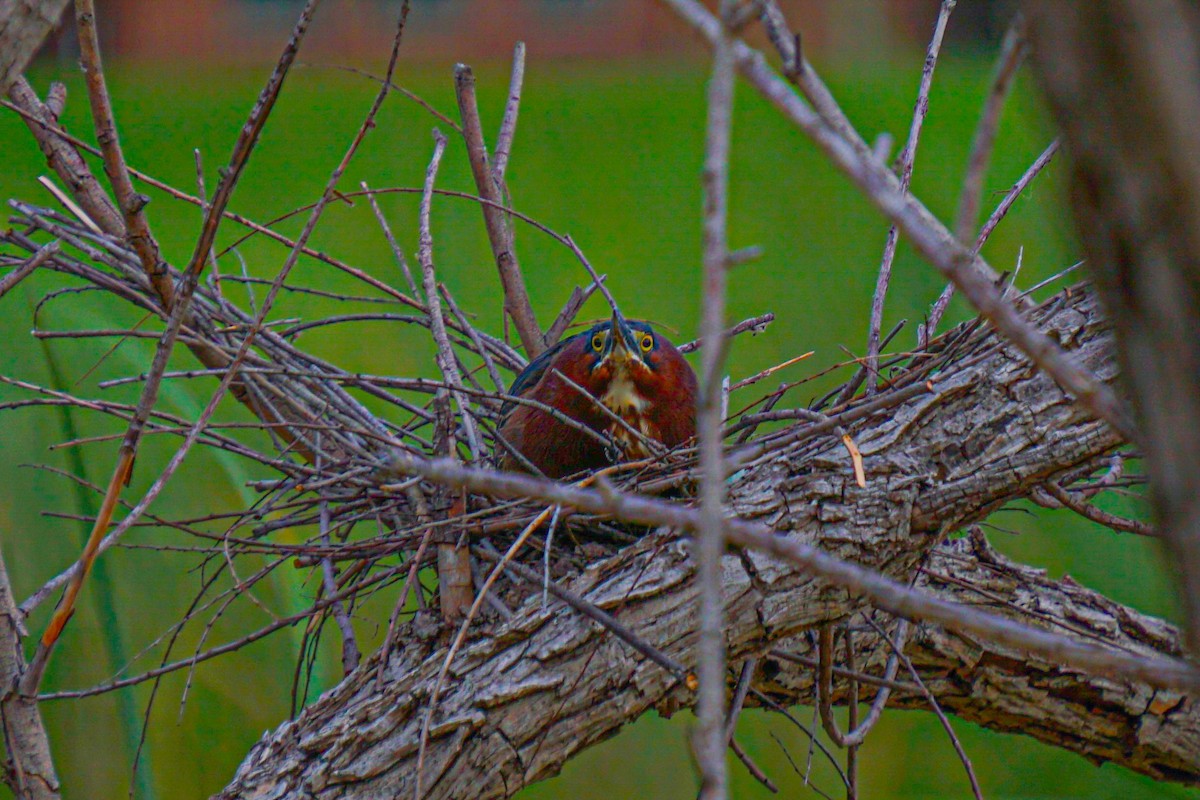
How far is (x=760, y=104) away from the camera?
3443 millimetres

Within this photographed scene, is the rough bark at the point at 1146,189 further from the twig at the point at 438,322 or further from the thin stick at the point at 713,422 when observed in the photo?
the twig at the point at 438,322

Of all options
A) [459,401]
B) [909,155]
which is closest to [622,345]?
[459,401]

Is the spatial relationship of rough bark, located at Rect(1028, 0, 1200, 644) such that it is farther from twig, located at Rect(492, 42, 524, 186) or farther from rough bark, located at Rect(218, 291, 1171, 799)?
twig, located at Rect(492, 42, 524, 186)

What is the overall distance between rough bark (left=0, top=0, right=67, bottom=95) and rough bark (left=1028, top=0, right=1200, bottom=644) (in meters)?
0.71

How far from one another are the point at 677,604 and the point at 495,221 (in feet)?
3.44

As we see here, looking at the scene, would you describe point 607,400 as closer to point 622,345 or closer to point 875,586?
point 622,345

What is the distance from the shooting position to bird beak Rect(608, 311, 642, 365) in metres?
1.80

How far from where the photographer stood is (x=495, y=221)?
6.73 ft

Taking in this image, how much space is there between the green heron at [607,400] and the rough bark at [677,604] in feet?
1.54

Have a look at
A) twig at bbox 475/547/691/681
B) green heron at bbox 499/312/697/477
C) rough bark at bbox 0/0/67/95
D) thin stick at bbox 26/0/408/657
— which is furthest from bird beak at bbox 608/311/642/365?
rough bark at bbox 0/0/67/95

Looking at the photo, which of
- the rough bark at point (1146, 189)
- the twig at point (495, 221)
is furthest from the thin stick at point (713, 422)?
the twig at point (495, 221)

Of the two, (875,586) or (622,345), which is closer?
(875,586)

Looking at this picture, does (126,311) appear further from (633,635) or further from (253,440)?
(633,635)

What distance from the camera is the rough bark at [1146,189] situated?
0.41 meters
